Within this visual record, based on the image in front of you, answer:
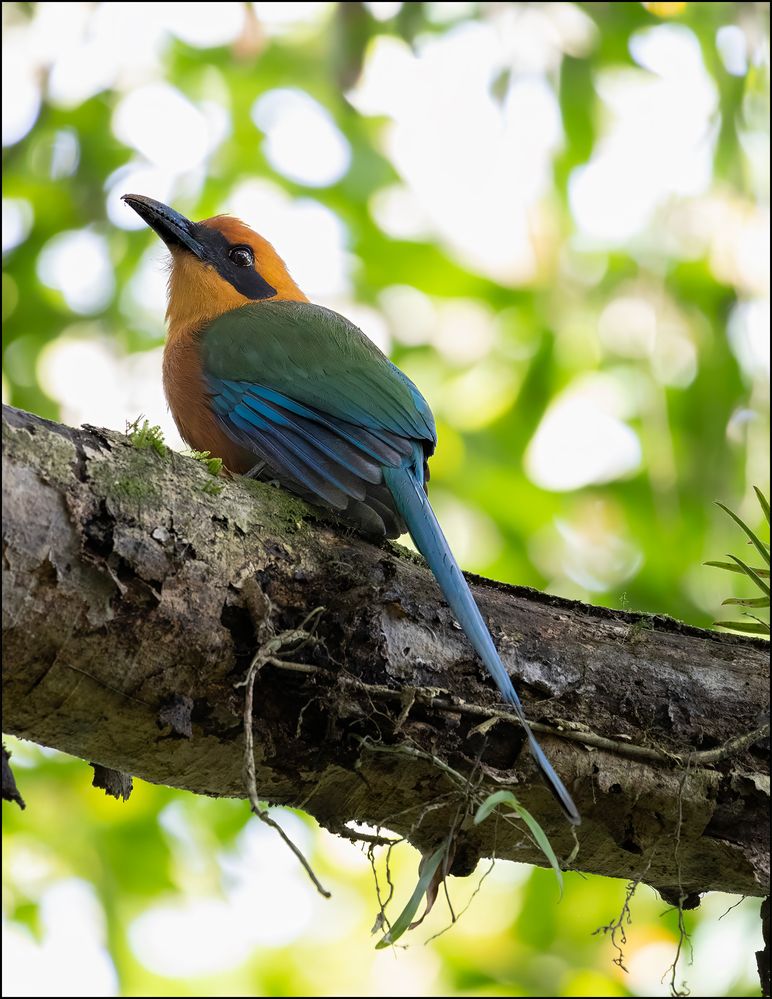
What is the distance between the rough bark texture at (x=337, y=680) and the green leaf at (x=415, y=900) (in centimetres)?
8

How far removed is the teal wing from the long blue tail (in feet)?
0.36

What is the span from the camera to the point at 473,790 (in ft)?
8.21

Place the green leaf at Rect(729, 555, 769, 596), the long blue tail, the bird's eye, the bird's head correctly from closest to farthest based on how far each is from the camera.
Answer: the long blue tail
the green leaf at Rect(729, 555, 769, 596)
the bird's head
the bird's eye

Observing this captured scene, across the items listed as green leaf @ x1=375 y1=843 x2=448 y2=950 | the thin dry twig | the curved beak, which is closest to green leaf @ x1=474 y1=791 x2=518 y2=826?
green leaf @ x1=375 y1=843 x2=448 y2=950

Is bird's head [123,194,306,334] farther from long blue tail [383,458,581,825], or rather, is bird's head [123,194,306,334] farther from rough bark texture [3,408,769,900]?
rough bark texture [3,408,769,900]

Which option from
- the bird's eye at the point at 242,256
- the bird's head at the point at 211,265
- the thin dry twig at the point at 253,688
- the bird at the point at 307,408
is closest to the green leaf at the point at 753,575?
the bird at the point at 307,408

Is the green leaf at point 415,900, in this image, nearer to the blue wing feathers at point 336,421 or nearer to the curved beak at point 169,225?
the blue wing feathers at point 336,421

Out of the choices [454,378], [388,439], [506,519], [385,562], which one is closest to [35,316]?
[454,378]

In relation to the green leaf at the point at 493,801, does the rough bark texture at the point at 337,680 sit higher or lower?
higher

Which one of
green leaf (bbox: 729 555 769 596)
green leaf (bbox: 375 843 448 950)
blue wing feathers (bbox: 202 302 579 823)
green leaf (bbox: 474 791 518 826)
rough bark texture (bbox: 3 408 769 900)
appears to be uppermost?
blue wing feathers (bbox: 202 302 579 823)

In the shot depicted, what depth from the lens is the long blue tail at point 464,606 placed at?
245 centimetres

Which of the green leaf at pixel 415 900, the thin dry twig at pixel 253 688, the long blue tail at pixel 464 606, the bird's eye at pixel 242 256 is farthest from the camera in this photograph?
the bird's eye at pixel 242 256

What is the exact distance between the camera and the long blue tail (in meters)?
2.45

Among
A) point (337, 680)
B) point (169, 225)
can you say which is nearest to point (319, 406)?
point (337, 680)
